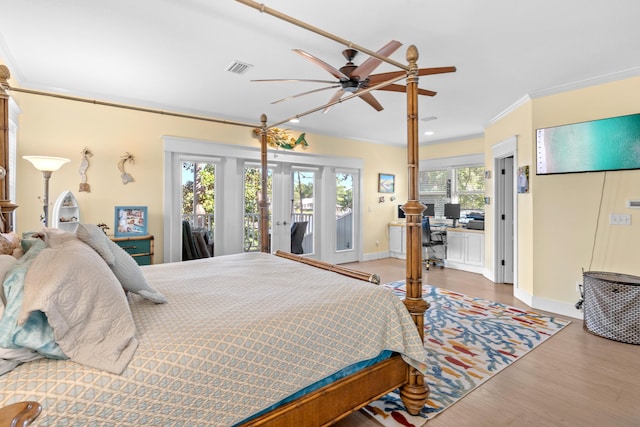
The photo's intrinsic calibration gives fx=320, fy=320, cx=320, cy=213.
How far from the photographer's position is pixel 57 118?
368cm

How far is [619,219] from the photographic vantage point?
3.29 meters

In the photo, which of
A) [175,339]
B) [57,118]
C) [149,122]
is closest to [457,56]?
[175,339]

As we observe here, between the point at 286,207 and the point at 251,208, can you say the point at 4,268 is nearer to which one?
the point at 251,208

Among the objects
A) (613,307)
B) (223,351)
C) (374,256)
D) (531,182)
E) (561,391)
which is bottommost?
(561,391)

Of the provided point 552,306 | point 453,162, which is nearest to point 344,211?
point 453,162

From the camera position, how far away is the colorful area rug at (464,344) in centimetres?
203

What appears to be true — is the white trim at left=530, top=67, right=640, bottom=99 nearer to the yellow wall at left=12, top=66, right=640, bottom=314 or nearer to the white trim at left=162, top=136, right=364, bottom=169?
the yellow wall at left=12, top=66, right=640, bottom=314

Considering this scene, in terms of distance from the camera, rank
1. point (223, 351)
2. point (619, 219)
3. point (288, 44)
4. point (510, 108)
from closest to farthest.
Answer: point (223, 351) → point (288, 44) → point (619, 219) → point (510, 108)

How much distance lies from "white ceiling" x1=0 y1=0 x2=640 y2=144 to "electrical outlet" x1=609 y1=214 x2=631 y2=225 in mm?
1418

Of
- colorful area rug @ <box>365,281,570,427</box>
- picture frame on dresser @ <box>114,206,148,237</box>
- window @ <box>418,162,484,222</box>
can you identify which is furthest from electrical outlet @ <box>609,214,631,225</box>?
picture frame on dresser @ <box>114,206,148,237</box>

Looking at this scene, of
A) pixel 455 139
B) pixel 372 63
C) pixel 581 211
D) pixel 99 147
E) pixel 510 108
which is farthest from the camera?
pixel 455 139

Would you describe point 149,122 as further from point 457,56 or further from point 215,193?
point 457,56

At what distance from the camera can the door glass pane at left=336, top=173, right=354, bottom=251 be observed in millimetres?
6547

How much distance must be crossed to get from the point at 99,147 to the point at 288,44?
281 centimetres
